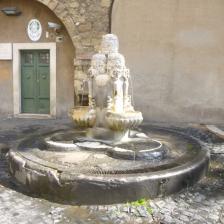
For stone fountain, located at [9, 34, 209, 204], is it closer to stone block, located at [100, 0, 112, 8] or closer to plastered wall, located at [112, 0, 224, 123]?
plastered wall, located at [112, 0, 224, 123]

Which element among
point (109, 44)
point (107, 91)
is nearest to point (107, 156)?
point (107, 91)

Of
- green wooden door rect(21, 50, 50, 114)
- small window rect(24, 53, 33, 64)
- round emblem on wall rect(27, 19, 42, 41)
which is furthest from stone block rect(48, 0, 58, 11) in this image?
small window rect(24, 53, 33, 64)

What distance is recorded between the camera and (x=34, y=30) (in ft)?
27.0

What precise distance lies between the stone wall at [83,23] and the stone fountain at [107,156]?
313 centimetres

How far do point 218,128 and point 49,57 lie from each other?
176 inches

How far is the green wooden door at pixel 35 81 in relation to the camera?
848cm

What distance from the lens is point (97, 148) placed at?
12.9 feet

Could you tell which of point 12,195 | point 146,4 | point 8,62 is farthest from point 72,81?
point 12,195

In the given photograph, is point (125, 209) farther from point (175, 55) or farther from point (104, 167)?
point (175, 55)

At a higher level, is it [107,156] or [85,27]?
[85,27]

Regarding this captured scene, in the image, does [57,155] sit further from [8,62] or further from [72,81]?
[8,62]

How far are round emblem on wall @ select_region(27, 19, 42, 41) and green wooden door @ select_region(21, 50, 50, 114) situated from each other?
38 cm

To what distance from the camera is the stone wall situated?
7.47m

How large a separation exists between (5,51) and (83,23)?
230 cm
